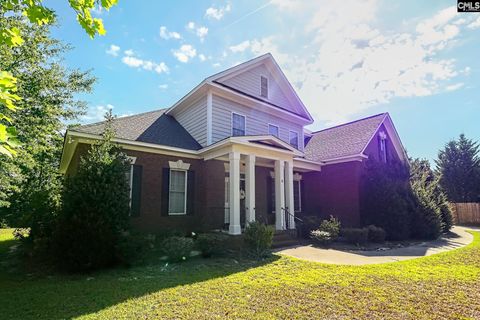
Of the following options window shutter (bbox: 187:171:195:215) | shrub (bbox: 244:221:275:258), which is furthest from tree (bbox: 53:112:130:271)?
window shutter (bbox: 187:171:195:215)

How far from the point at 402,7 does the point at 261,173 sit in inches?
343

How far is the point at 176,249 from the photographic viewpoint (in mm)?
7715

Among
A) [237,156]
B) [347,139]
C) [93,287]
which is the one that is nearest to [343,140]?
[347,139]

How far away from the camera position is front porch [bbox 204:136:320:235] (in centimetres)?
1023

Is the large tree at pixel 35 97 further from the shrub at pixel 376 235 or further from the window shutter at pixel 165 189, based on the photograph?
the shrub at pixel 376 235

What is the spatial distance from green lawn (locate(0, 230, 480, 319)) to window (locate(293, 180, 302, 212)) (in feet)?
26.9

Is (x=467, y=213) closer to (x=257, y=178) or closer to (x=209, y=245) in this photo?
(x=257, y=178)

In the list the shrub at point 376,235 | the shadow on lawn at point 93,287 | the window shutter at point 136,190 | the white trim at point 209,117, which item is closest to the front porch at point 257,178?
the white trim at point 209,117

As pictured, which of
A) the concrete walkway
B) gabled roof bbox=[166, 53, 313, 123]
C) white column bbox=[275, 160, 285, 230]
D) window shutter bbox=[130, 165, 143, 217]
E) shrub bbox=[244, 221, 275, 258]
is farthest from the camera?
gabled roof bbox=[166, 53, 313, 123]

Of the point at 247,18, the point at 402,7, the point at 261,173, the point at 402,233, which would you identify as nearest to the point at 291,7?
the point at 247,18

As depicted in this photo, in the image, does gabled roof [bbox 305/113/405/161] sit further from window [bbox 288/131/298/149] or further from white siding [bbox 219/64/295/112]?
white siding [bbox 219/64/295/112]

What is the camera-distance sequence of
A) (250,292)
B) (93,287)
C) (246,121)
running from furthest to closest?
(246,121) < (93,287) < (250,292)

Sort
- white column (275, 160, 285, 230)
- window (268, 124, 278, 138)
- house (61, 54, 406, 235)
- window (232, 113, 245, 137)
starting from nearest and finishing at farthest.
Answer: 1. house (61, 54, 406, 235)
2. white column (275, 160, 285, 230)
3. window (232, 113, 245, 137)
4. window (268, 124, 278, 138)

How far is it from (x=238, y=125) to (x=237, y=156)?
3249 millimetres
